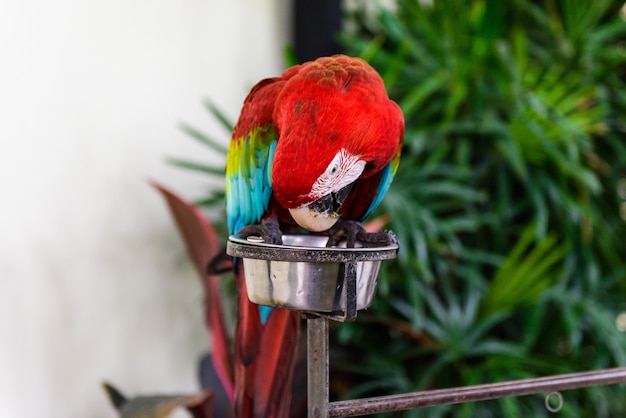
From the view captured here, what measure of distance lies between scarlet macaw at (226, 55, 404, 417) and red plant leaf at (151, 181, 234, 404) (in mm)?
289

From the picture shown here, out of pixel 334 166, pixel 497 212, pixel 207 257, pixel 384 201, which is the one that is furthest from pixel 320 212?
pixel 497 212

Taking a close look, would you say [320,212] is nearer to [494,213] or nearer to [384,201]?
[384,201]

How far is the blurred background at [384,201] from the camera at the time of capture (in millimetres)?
1047

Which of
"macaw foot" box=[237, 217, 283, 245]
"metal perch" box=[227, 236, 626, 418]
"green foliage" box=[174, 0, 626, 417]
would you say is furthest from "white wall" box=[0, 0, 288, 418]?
"metal perch" box=[227, 236, 626, 418]

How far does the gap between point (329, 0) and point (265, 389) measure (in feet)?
4.00

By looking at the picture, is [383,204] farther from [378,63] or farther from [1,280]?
[1,280]

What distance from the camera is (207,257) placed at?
113cm

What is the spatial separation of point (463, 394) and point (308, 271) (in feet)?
0.79

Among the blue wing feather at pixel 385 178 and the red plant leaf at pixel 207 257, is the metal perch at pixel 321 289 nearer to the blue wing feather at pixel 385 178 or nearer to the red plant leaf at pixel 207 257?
the blue wing feather at pixel 385 178

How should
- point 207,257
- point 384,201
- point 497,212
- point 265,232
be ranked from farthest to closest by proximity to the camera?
point 497,212 → point 384,201 → point 207,257 → point 265,232

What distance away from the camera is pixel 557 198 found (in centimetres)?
144

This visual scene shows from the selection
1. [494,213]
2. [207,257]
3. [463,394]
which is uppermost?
[463,394]

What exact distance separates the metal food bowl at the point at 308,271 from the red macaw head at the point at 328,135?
0.24 feet

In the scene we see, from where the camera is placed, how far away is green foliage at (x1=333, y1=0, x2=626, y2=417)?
132cm
